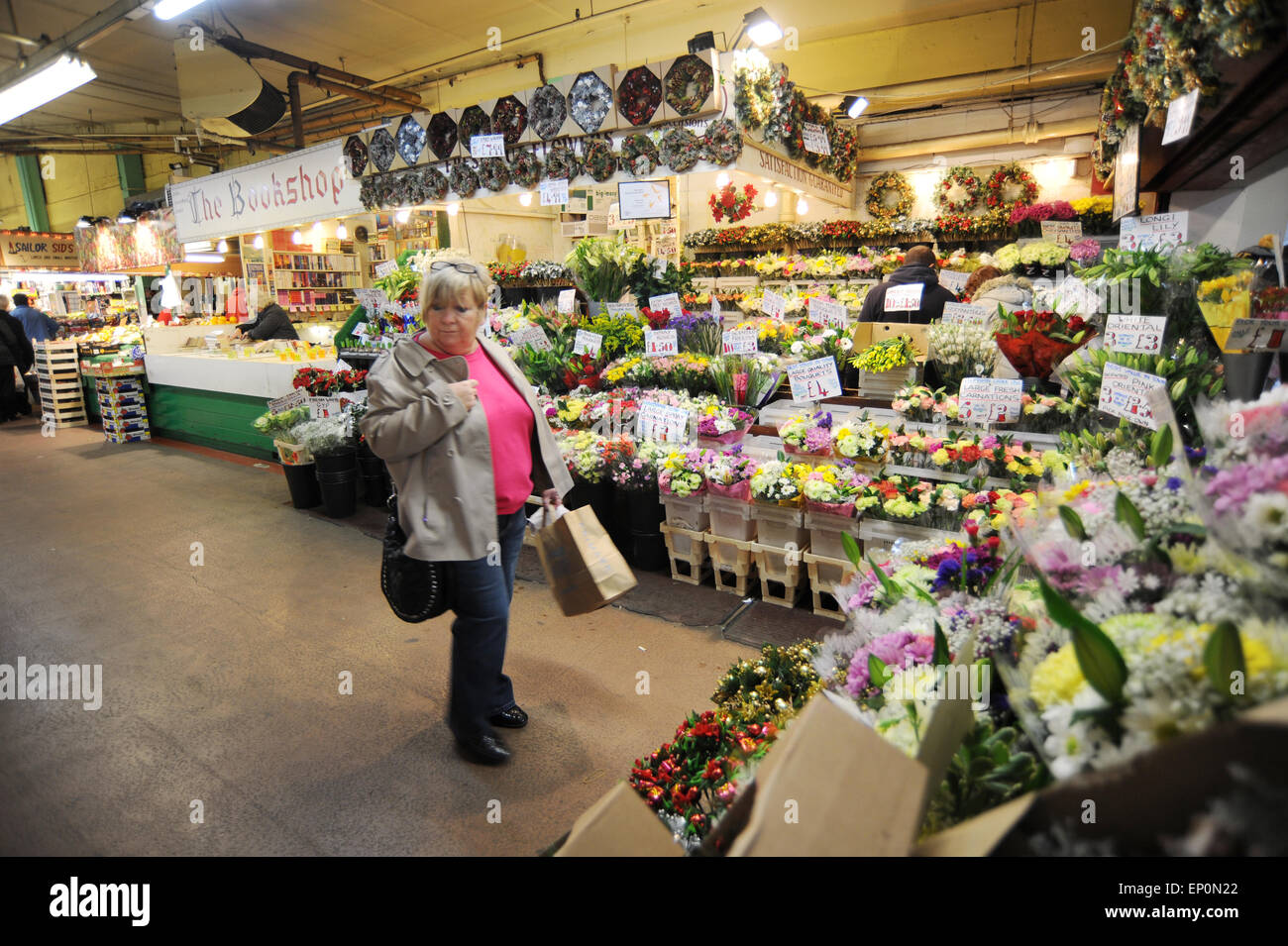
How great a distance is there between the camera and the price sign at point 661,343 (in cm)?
507

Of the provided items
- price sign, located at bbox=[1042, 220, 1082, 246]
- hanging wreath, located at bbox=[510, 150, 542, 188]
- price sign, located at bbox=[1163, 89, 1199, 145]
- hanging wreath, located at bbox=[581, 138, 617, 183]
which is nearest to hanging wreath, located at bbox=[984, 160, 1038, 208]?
price sign, located at bbox=[1042, 220, 1082, 246]

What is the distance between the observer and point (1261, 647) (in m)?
0.74

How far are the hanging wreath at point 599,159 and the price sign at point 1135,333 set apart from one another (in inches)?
167

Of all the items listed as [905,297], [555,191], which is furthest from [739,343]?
[555,191]

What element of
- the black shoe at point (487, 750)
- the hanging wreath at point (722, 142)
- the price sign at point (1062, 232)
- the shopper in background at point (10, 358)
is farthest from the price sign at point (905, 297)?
the shopper in background at point (10, 358)

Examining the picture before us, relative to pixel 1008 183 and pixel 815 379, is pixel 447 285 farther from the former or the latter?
pixel 1008 183

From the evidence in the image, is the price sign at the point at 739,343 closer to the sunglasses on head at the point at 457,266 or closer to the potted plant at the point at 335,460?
the sunglasses on head at the point at 457,266

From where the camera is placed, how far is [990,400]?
11.1 ft

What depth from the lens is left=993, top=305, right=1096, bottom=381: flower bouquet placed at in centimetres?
327

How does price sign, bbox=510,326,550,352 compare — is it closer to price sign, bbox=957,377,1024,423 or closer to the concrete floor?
the concrete floor

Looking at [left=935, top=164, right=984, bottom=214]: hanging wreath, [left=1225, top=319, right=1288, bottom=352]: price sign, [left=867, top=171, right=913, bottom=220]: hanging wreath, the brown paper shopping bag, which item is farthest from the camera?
[left=867, top=171, right=913, bottom=220]: hanging wreath

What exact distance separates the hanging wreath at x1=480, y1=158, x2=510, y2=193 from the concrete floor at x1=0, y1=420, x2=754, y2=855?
3550 millimetres
